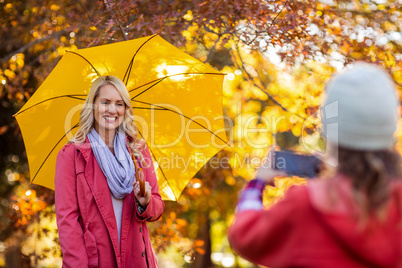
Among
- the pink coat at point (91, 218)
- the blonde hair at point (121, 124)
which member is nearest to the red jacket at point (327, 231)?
the pink coat at point (91, 218)

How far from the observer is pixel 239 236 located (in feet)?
5.55

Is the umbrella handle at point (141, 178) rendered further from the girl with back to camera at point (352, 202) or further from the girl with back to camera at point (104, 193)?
the girl with back to camera at point (352, 202)

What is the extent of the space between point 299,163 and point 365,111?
374 millimetres

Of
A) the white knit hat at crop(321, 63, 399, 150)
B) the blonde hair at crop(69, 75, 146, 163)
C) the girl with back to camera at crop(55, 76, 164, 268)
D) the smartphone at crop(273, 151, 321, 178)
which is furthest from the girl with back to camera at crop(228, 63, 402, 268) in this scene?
the blonde hair at crop(69, 75, 146, 163)

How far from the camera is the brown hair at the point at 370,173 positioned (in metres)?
1.55

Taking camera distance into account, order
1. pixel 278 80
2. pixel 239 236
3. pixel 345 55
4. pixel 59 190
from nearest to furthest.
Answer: pixel 239 236 < pixel 59 190 < pixel 345 55 < pixel 278 80

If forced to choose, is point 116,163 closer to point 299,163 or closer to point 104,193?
point 104,193

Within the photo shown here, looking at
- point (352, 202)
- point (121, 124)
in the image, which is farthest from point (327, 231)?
point (121, 124)

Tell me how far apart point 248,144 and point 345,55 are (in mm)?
3029

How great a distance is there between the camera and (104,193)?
123 inches

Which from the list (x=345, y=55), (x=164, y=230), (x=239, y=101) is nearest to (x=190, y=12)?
(x=345, y=55)

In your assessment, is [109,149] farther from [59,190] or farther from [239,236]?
[239,236]

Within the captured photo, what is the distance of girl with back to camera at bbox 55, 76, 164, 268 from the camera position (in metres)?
3.02

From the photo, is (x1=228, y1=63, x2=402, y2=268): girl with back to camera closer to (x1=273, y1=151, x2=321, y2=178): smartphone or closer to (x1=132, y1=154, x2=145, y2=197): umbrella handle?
(x1=273, y1=151, x2=321, y2=178): smartphone
